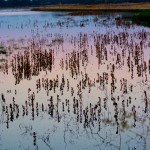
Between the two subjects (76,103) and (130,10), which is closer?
(76,103)

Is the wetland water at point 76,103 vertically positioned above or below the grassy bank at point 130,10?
above

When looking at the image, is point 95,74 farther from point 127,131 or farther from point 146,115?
point 127,131

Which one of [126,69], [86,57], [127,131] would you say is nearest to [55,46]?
[86,57]

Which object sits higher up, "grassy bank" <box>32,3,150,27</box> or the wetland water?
the wetland water

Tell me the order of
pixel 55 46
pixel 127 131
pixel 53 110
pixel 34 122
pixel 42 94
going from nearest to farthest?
pixel 127 131 < pixel 34 122 < pixel 53 110 < pixel 42 94 < pixel 55 46

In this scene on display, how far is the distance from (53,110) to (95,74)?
4594 millimetres

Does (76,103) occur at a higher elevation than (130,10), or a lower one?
higher

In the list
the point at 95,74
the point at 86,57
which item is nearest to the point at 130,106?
the point at 95,74

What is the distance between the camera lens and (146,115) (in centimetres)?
1014

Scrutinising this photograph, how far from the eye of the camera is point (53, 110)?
10.7 m

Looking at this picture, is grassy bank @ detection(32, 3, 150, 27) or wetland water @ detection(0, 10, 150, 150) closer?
wetland water @ detection(0, 10, 150, 150)

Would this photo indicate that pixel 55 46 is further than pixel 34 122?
Yes

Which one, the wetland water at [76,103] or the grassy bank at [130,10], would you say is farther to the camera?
the grassy bank at [130,10]

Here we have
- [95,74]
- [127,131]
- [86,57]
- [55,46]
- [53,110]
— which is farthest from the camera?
[55,46]
